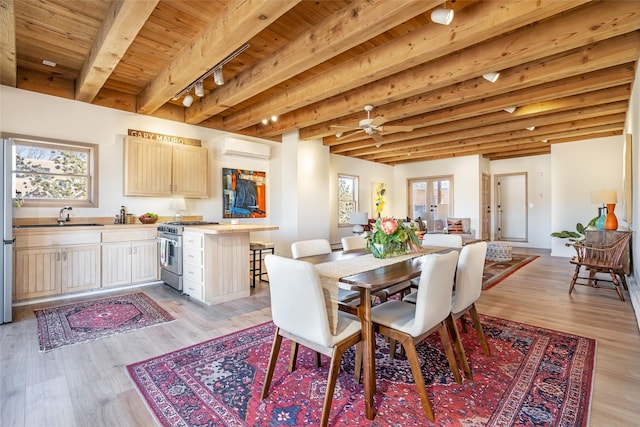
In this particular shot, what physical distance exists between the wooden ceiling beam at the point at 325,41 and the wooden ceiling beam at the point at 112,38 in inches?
51.3

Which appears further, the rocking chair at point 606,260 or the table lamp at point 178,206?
the table lamp at point 178,206

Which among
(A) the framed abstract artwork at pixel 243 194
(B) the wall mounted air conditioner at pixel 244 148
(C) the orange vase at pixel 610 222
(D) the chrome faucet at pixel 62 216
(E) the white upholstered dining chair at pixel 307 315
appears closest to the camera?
(E) the white upholstered dining chair at pixel 307 315

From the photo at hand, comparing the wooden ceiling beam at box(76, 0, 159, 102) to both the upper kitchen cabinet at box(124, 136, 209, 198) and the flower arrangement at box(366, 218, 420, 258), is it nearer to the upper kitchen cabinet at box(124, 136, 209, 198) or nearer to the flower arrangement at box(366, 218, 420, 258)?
the upper kitchen cabinet at box(124, 136, 209, 198)

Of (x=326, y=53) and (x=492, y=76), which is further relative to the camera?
(x=492, y=76)

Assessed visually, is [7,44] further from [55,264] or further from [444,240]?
[444,240]

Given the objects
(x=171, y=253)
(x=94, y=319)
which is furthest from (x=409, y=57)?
(x=94, y=319)

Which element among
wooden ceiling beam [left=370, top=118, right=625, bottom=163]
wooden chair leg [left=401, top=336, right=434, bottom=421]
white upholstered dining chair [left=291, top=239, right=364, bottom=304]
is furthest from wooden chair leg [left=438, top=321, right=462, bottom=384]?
wooden ceiling beam [left=370, top=118, right=625, bottom=163]

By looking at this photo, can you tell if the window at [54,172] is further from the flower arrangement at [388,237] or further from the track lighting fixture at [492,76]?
the track lighting fixture at [492,76]

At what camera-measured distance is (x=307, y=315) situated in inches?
64.4

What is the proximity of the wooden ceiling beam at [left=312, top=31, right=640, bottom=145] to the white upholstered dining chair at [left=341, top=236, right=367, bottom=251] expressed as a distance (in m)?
2.42

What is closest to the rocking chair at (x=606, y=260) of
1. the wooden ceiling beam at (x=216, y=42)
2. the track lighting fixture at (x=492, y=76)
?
the track lighting fixture at (x=492, y=76)

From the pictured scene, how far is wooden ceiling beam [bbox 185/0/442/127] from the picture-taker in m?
2.32

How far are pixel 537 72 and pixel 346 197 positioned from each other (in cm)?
557

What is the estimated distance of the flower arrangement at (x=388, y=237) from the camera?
240 centimetres
